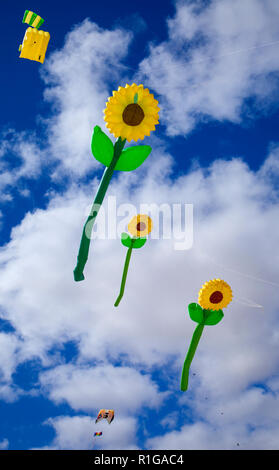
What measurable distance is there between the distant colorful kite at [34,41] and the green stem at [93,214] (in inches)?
59.1

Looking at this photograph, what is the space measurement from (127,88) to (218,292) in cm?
374

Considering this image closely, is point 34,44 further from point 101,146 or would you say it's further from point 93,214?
point 93,214

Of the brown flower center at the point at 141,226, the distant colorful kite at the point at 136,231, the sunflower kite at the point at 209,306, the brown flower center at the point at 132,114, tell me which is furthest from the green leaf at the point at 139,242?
the brown flower center at the point at 132,114

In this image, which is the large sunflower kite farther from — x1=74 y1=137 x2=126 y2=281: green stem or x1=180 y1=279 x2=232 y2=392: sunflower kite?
x1=180 y1=279 x2=232 y2=392: sunflower kite

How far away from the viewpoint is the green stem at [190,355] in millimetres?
5973

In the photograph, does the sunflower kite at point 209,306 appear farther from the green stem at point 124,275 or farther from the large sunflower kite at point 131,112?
the large sunflower kite at point 131,112

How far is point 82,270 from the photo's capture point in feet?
15.5

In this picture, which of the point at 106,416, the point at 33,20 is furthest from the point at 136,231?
the point at 106,416

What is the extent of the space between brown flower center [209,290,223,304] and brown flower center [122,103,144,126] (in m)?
3.35

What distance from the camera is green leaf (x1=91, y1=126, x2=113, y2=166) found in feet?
15.1
